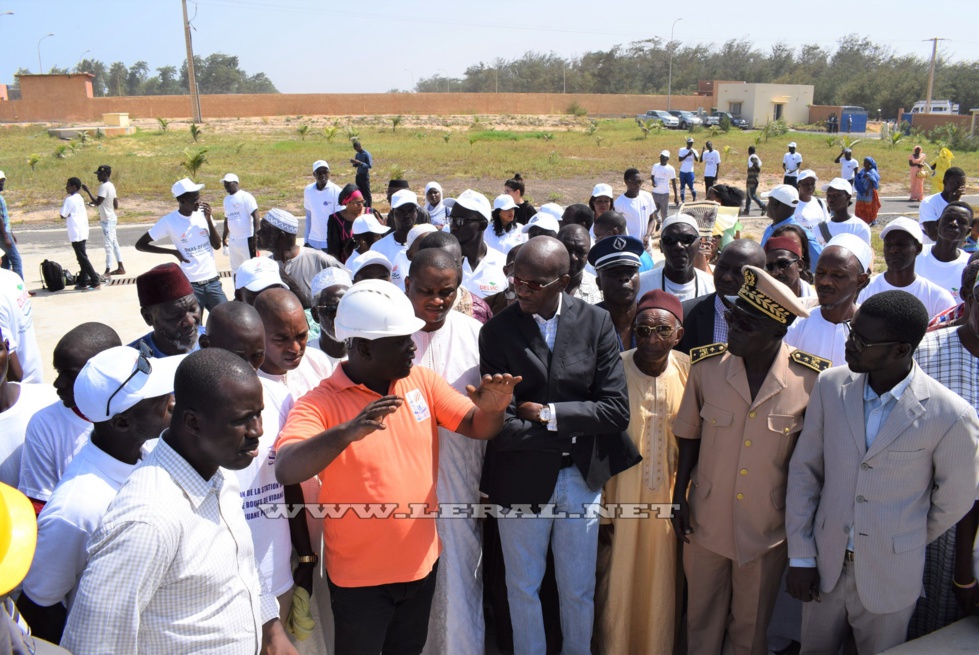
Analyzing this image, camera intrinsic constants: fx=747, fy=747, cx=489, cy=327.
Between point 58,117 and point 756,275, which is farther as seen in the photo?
point 58,117

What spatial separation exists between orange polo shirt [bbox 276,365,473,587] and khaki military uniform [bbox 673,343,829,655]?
1.22m

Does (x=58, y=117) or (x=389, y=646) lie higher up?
(x=58, y=117)

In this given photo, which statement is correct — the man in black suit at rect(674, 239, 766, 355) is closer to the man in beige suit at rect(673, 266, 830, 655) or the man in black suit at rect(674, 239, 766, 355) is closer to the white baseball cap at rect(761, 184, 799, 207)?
the man in beige suit at rect(673, 266, 830, 655)

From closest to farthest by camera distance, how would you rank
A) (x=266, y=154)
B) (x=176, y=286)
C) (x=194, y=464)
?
(x=194, y=464)
(x=176, y=286)
(x=266, y=154)

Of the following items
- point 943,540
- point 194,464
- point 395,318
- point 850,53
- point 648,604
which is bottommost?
point 648,604

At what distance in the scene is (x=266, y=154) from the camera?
103 ft

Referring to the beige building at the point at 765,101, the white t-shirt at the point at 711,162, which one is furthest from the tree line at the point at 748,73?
the white t-shirt at the point at 711,162

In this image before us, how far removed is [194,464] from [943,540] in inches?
121

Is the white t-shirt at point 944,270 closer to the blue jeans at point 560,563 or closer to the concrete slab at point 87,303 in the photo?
the blue jeans at point 560,563

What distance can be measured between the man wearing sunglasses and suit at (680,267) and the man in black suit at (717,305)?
32 centimetres

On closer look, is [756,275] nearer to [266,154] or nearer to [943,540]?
[943,540]

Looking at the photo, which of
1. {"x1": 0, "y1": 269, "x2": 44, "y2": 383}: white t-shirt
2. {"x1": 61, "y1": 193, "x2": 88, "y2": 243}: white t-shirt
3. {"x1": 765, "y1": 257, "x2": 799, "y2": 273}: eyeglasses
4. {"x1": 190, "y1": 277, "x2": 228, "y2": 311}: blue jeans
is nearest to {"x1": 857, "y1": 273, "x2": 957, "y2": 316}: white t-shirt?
{"x1": 765, "y1": 257, "x2": 799, "y2": 273}: eyeglasses

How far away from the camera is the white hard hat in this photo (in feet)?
8.87

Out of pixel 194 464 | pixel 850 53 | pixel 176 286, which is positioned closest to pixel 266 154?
pixel 176 286
